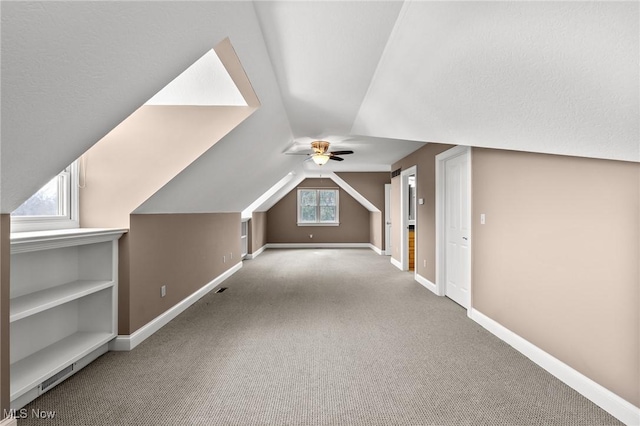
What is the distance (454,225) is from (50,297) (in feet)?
13.6

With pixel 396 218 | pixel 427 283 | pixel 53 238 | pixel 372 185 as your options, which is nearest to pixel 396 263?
pixel 396 218

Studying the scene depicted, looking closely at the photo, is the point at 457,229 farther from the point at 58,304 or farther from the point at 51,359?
the point at 51,359

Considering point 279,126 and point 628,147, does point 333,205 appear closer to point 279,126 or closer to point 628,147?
point 279,126

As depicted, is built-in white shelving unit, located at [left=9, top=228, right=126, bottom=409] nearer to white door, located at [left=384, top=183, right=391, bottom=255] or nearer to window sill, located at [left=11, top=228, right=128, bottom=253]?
window sill, located at [left=11, top=228, right=128, bottom=253]

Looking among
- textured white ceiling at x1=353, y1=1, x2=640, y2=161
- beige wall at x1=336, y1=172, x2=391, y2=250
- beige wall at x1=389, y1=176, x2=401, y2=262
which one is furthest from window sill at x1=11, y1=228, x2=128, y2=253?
beige wall at x1=336, y1=172, x2=391, y2=250

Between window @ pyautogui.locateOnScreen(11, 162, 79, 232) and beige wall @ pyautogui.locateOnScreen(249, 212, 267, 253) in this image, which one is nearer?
window @ pyautogui.locateOnScreen(11, 162, 79, 232)

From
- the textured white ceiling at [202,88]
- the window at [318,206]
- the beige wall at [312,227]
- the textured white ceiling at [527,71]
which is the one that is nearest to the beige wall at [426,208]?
the textured white ceiling at [527,71]

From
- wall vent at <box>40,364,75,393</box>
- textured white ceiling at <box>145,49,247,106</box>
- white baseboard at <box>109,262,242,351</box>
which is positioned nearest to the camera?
wall vent at <box>40,364,75,393</box>

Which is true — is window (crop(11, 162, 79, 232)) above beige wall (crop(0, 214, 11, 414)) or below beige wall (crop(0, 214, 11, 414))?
above

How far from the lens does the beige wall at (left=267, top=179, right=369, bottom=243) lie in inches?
439

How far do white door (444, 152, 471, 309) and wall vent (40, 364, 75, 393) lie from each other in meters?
3.70

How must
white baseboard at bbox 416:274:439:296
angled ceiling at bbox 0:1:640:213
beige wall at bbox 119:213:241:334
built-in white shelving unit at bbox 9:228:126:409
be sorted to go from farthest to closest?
white baseboard at bbox 416:274:439:296
beige wall at bbox 119:213:241:334
built-in white shelving unit at bbox 9:228:126:409
angled ceiling at bbox 0:1:640:213

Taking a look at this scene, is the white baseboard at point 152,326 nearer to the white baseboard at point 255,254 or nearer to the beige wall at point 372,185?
the white baseboard at point 255,254

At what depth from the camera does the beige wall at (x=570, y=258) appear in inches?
76.9
